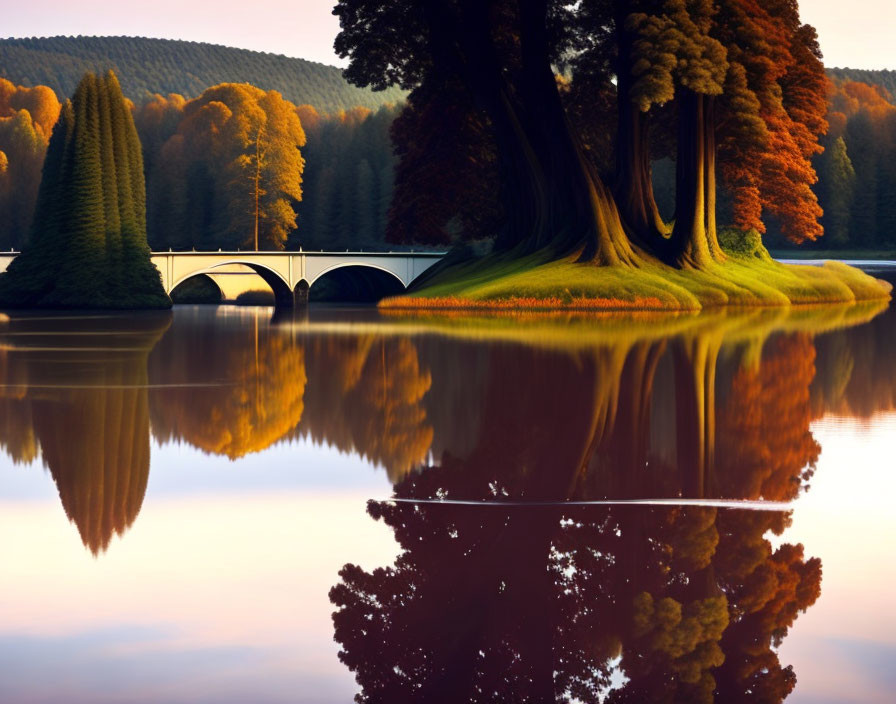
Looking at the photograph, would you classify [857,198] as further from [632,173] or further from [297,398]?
[297,398]

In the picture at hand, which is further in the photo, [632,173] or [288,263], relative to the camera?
[288,263]

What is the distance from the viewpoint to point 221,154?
127125 millimetres

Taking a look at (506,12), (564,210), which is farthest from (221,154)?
(564,210)

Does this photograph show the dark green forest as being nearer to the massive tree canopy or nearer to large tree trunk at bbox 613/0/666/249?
the massive tree canopy

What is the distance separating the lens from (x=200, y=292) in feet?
322

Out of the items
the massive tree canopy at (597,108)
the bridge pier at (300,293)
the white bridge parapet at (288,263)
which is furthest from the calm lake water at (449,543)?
the bridge pier at (300,293)

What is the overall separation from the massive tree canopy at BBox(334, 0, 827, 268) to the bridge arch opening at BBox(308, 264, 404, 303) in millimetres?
23654

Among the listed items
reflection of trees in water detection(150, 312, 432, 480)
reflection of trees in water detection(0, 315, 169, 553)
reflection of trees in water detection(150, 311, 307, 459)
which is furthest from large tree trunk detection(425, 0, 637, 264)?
reflection of trees in water detection(0, 315, 169, 553)

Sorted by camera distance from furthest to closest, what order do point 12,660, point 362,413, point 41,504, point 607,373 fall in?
point 607,373, point 362,413, point 41,504, point 12,660

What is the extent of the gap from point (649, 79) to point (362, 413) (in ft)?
124

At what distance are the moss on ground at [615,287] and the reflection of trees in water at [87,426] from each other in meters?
21.4

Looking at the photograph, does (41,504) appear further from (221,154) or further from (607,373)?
(221,154)

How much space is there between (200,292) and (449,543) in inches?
3576

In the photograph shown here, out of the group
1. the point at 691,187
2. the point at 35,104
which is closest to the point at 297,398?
the point at 691,187
